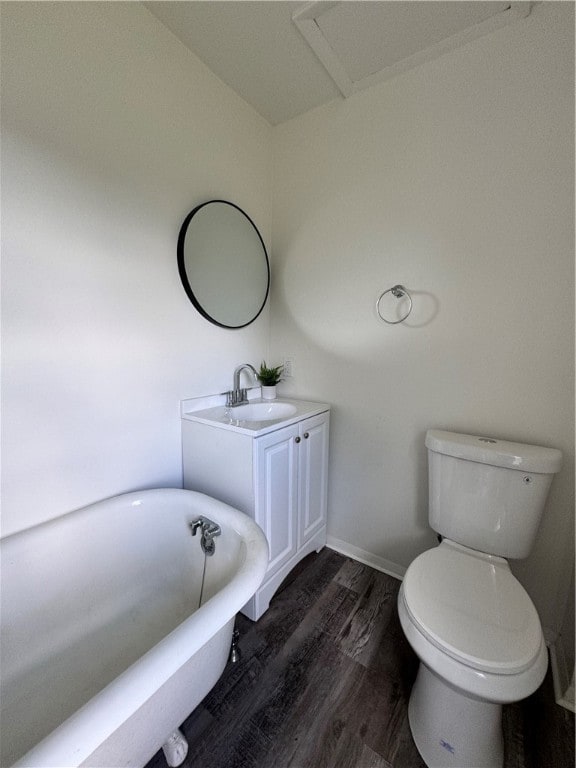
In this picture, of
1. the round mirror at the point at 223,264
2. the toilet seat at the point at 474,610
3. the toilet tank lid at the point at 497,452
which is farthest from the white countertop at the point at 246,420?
the toilet seat at the point at 474,610

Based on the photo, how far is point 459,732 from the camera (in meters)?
0.87

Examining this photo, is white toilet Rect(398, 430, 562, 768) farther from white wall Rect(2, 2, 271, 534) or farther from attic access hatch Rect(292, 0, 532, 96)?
attic access hatch Rect(292, 0, 532, 96)

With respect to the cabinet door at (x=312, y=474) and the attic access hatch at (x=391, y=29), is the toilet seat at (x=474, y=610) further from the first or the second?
the attic access hatch at (x=391, y=29)

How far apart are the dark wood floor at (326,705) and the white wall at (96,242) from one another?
842mm

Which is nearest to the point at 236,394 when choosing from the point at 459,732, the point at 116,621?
the point at 116,621

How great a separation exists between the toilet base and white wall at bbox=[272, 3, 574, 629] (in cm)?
60

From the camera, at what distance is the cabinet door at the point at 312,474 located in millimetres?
1487

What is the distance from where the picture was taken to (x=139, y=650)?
1026 millimetres

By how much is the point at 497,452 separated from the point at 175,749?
4.60 feet

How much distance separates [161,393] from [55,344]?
17.7 inches

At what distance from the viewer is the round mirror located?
4.63ft

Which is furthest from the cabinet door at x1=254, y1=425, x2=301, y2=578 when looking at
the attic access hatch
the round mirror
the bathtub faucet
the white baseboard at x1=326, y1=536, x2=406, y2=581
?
the attic access hatch

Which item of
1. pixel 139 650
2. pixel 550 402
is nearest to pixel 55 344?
pixel 139 650

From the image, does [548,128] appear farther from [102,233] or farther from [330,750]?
[330,750]
